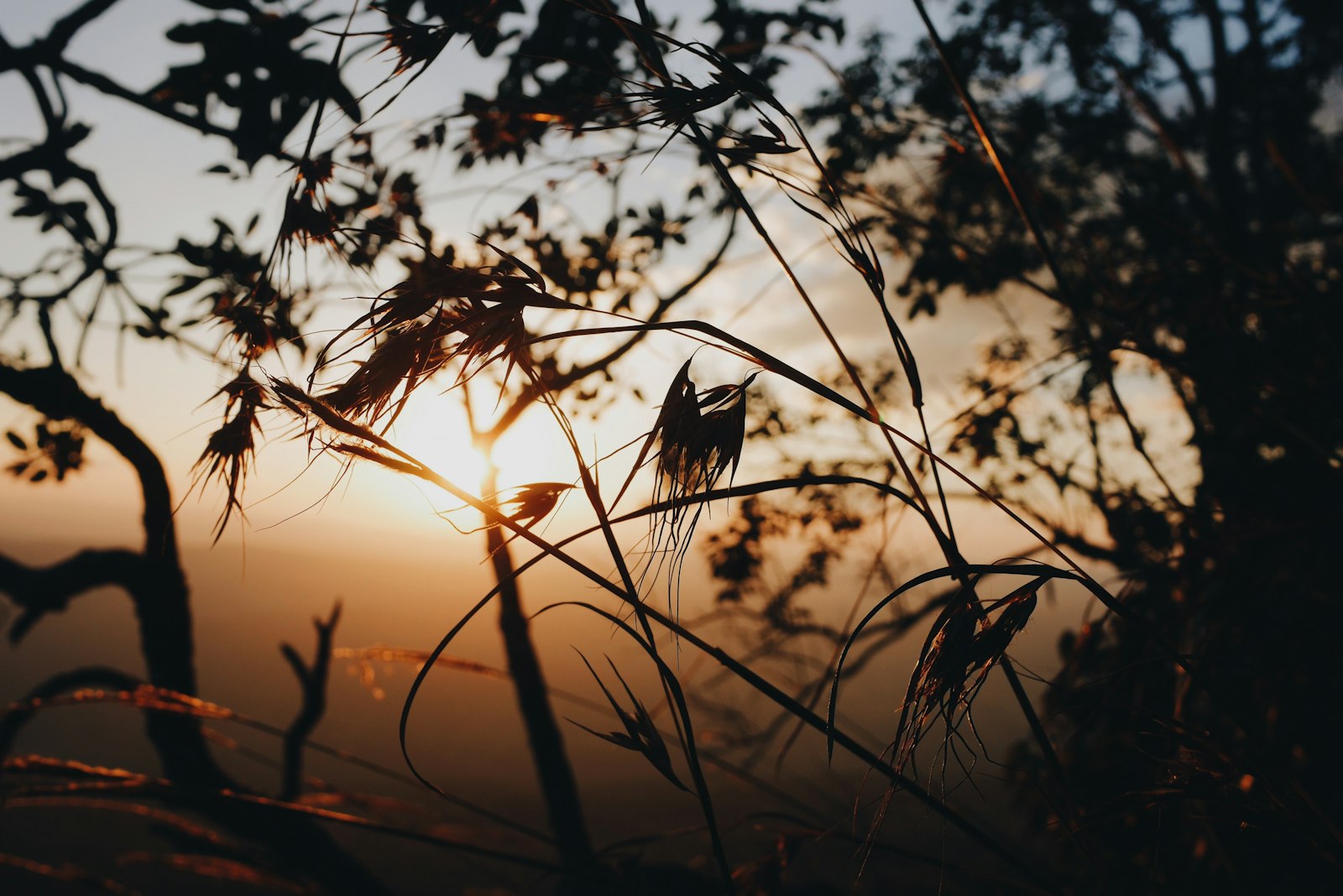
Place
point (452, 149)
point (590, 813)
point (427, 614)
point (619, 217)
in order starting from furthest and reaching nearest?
point (427, 614) < point (590, 813) < point (619, 217) < point (452, 149)

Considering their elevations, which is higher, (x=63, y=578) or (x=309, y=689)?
(x=63, y=578)

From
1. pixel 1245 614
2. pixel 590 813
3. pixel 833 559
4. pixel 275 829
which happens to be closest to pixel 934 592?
pixel 833 559

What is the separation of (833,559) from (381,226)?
6108mm

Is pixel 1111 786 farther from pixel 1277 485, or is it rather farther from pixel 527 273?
pixel 527 273

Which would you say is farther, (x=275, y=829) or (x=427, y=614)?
(x=427, y=614)

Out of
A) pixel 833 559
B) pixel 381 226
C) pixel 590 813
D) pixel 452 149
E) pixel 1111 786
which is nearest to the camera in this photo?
pixel 381 226

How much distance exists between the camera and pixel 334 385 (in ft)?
2.28

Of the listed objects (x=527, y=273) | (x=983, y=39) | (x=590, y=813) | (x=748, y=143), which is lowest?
(x=590, y=813)

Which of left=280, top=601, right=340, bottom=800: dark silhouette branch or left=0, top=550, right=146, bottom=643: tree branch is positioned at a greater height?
left=0, top=550, right=146, bottom=643: tree branch

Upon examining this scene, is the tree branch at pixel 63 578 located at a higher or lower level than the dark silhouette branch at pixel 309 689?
higher

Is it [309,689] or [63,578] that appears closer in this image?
[63,578]

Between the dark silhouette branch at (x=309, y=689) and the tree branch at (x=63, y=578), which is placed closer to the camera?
the tree branch at (x=63, y=578)

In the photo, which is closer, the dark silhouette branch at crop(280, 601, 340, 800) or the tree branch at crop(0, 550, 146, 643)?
the tree branch at crop(0, 550, 146, 643)

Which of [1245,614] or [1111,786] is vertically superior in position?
[1245,614]
